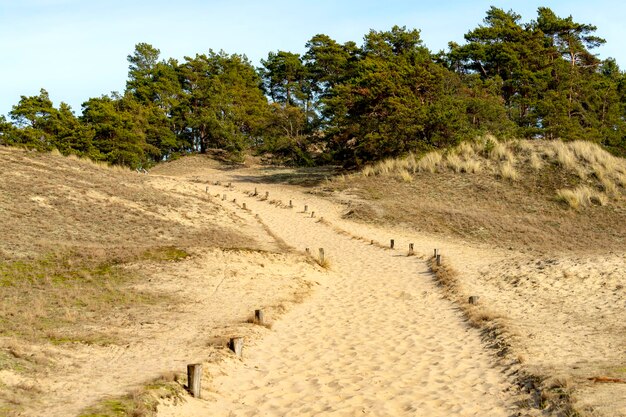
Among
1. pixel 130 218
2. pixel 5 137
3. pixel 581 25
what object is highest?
pixel 581 25

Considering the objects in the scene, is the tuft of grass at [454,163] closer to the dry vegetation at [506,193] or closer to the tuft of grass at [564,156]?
the dry vegetation at [506,193]

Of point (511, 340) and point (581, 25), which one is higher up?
point (581, 25)

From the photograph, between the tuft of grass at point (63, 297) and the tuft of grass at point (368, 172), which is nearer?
the tuft of grass at point (63, 297)

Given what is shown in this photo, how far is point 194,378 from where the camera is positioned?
28.9 feet

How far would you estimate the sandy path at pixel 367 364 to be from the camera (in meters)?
8.84

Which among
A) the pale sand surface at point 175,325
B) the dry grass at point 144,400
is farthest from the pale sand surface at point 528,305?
the pale sand surface at point 175,325

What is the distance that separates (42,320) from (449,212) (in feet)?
78.4

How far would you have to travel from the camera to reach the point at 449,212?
104 ft

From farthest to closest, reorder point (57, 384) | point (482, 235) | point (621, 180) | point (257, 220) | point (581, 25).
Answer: point (581, 25)
point (621, 180)
point (257, 220)
point (482, 235)
point (57, 384)

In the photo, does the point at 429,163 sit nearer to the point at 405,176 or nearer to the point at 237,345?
the point at 405,176

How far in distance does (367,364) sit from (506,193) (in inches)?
1049

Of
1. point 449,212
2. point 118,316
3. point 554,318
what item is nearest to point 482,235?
point 449,212

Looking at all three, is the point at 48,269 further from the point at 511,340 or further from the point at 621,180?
the point at 621,180

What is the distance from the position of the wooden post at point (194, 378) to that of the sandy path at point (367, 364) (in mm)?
244
